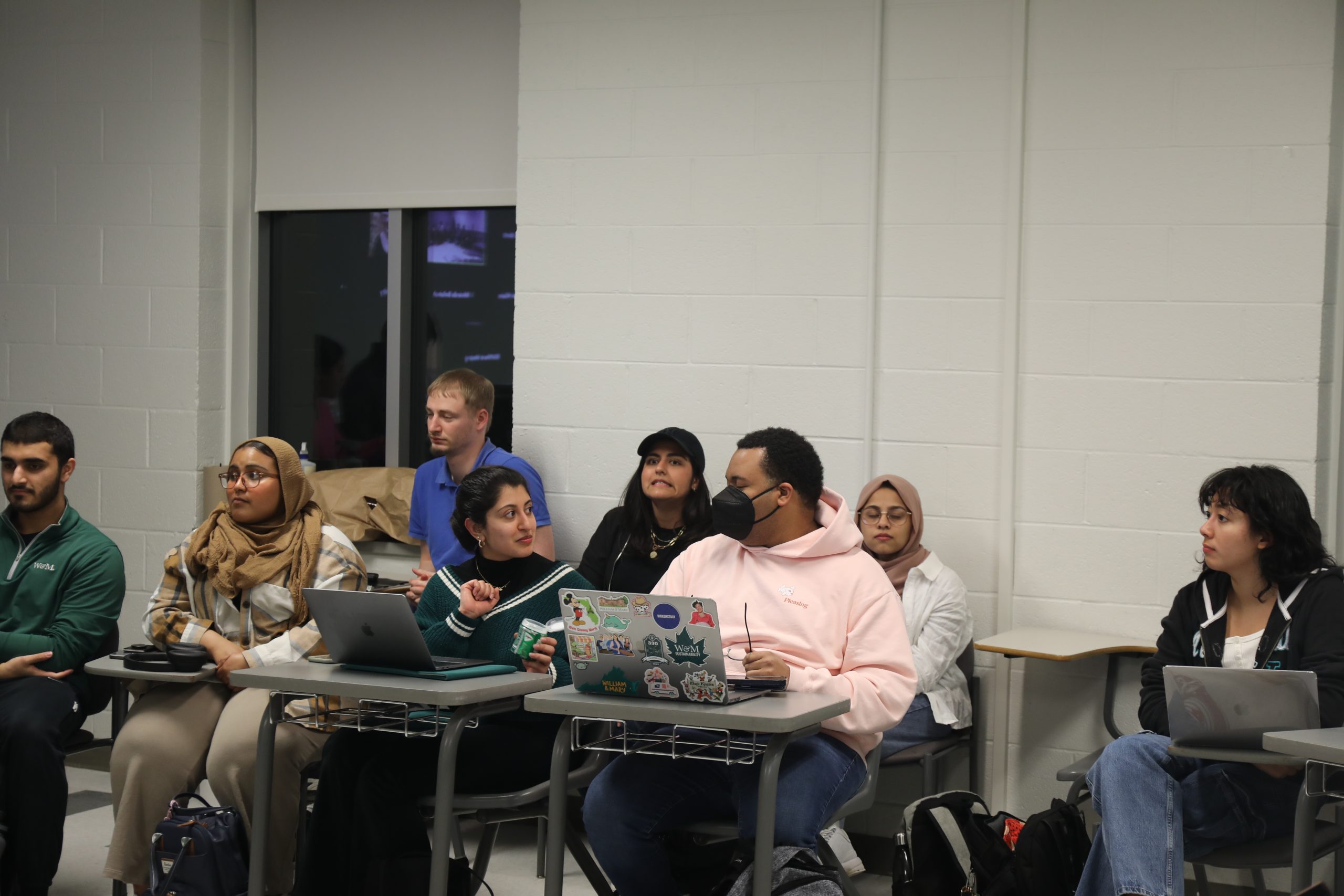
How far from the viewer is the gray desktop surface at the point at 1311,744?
7.63 feet

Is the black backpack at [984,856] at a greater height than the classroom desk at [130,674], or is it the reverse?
the classroom desk at [130,674]

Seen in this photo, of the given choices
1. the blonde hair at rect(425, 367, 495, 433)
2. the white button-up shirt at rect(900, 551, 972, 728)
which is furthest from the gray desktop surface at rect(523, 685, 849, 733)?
the blonde hair at rect(425, 367, 495, 433)

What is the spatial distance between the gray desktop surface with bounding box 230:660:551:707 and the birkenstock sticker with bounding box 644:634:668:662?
1.24 feet

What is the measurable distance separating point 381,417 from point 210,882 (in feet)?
7.29

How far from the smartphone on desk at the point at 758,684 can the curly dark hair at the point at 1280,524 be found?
1.10m

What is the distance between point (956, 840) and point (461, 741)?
118cm

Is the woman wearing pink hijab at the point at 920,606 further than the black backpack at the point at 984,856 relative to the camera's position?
Yes

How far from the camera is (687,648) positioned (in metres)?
2.49

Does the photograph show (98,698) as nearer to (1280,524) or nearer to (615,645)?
(615,645)

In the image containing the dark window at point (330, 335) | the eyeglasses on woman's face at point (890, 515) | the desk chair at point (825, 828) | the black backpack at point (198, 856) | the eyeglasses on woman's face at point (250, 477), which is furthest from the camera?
the dark window at point (330, 335)

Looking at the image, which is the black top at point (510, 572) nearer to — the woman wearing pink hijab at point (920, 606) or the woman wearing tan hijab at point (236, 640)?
the woman wearing tan hijab at point (236, 640)

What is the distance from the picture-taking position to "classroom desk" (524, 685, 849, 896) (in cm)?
243

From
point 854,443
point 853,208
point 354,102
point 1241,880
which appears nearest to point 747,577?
point 854,443

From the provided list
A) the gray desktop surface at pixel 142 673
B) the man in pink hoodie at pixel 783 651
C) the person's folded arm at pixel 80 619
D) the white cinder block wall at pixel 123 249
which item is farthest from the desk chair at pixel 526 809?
the white cinder block wall at pixel 123 249
